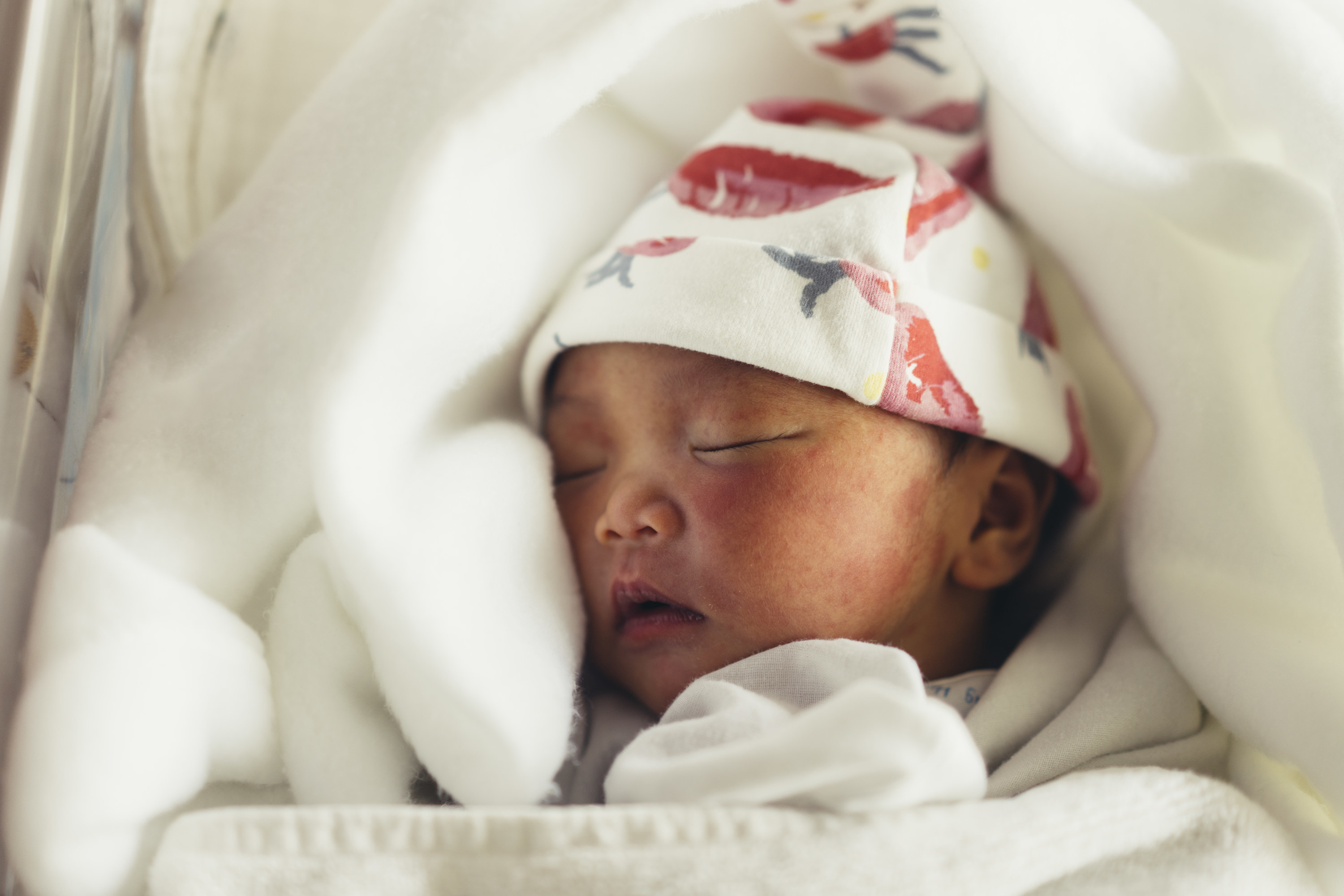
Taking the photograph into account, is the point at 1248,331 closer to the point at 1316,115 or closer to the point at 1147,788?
the point at 1316,115

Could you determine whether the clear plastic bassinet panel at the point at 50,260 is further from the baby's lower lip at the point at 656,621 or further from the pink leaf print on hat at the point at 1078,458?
the pink leaf print on hat at the point at 1078,458

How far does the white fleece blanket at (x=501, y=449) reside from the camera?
625mm

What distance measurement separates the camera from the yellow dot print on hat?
73 cm

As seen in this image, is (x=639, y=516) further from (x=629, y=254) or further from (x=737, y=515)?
Result: (x=629, y=254)

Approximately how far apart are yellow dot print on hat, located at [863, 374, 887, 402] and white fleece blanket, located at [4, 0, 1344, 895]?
25 cm

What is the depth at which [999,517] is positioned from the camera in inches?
34.6

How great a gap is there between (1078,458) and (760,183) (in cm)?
36

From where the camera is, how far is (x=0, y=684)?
0.55 meters

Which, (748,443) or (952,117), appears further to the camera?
(952,117)

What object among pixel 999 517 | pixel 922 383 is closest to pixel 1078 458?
pixel 999 517

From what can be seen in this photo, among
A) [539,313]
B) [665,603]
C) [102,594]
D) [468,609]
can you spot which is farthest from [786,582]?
[102,594]

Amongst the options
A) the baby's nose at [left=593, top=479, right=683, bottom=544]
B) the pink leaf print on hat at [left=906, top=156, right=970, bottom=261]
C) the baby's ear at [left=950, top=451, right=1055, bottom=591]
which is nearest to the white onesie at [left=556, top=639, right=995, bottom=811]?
the baby's nose at [left=593, top=479, right=683, bottom=544]

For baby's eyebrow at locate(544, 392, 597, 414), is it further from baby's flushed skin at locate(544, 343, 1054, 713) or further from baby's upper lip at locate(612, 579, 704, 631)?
baby's upper lip at locate(612, 579, 704, 631)

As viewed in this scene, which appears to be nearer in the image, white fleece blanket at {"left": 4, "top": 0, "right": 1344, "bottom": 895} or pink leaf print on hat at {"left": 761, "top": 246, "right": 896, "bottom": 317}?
white fleece blanket at {"left": 4, "top": 0, "right": 1344, "bottom": 895}
